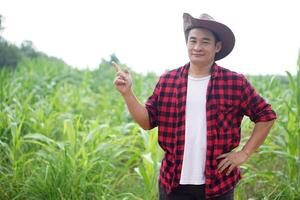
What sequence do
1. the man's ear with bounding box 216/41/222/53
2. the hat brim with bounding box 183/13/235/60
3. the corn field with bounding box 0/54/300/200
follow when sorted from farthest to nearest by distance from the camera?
1. the corn field with bounding box 0/54/300/200
2. the man's ear with bounding box 216/41/222/53
3. the hat brim with bounding box 183/13/235/60

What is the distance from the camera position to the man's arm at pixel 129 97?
70.4 inches

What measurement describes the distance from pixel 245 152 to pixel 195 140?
29cm

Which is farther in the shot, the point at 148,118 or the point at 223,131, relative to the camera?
the point at 148,118

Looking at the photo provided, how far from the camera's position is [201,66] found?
6.01ft

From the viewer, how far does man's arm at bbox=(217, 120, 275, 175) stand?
183 centimetres

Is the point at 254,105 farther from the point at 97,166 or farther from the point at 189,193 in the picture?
the point at 97,166

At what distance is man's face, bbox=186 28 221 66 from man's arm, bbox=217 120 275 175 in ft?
1.36

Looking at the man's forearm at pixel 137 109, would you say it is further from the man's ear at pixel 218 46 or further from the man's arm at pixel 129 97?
the man's ear at pixel 218 46

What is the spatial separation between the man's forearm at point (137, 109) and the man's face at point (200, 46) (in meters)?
0.32

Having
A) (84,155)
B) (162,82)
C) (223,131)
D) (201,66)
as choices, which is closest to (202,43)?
(201,66)

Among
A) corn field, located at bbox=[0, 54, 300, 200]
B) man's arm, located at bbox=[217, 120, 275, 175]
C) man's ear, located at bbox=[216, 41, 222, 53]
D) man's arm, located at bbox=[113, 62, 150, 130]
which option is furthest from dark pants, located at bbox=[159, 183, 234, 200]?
corn field, located at bbox=[0, 54, 300, 200]

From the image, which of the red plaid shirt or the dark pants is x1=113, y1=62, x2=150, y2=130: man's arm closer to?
the red plaid shirt

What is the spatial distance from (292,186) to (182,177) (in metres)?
1.35

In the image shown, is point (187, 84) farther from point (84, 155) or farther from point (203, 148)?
point (84, 155)
